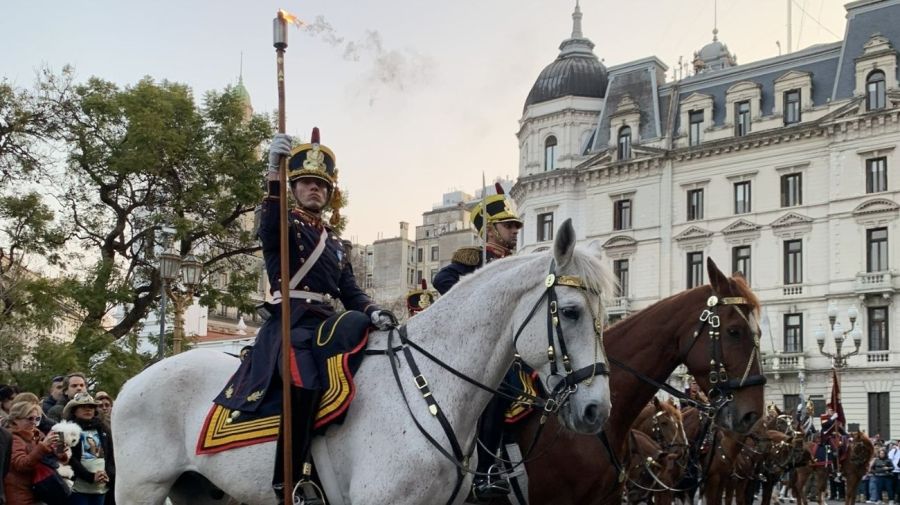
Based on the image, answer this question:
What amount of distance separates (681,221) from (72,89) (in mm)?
34043

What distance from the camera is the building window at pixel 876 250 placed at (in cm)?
4459

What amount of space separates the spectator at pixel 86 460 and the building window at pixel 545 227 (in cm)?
4731

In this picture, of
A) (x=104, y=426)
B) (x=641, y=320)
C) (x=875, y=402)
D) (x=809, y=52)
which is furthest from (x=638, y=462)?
(x=809, y=52)

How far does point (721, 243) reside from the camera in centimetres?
5012

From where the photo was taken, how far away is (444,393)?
5559mm

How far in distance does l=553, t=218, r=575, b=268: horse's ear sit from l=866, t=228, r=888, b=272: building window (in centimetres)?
4318

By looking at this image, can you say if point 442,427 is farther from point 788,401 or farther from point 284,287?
point 788,401

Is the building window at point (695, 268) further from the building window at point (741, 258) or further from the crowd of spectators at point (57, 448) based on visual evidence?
the crowd of spectators at point (57, 448)

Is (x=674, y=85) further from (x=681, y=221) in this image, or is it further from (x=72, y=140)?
(x=72, y=140)

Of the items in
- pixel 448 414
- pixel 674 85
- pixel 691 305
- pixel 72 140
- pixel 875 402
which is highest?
pixel 674 85

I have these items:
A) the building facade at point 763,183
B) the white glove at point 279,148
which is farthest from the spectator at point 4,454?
the building facade at point 763,183

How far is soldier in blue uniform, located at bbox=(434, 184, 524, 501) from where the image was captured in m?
7.16

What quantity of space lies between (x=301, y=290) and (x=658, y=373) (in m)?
3.45

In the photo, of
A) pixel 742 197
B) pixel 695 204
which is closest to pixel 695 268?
pixel 695 204
